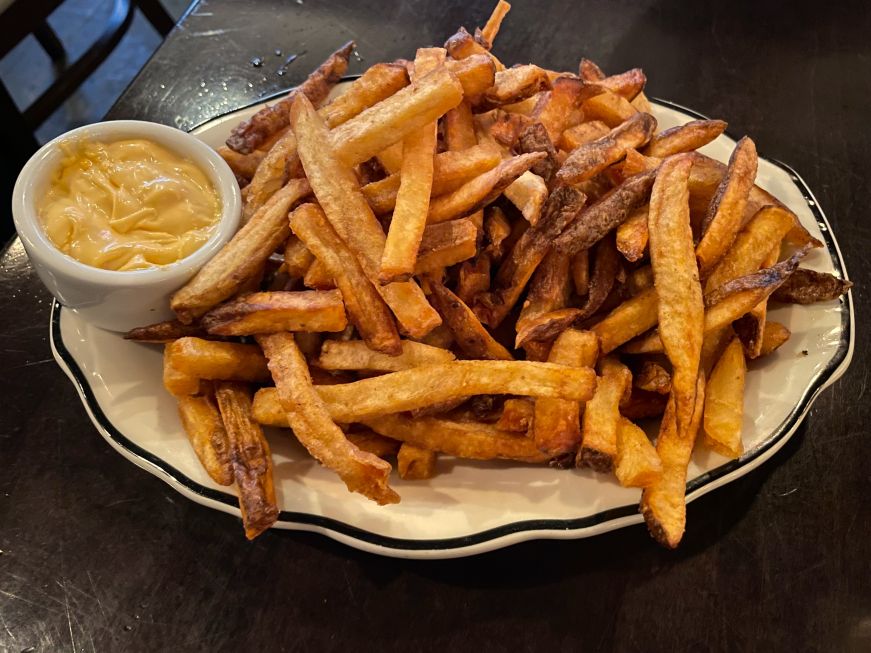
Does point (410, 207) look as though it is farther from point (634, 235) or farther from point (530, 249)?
point (634, 235)

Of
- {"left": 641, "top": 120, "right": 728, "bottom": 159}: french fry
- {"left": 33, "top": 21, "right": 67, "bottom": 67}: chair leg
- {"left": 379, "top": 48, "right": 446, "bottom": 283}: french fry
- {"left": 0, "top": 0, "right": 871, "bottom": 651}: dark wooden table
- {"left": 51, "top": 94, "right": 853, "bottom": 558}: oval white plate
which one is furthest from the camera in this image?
{"left": 33, "top": 21, "right": 67, "bottom": 67}: chair leg

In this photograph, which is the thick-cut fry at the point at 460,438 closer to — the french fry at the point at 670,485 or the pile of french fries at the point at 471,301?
the pile of french fries at the point at 471,301

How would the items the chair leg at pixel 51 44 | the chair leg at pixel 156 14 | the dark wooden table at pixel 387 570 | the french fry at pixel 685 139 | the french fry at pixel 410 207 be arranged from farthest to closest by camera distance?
the chair leg at pixel 51 44, the chair leg at pixel 156 14, the french fry at pixel 685 139, the dark wooden table at pixel 387 570, the french fry at pixel 410 207

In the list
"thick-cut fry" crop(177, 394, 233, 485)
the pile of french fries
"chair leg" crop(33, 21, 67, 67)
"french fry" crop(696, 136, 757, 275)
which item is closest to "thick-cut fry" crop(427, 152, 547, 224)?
the pile of french fries

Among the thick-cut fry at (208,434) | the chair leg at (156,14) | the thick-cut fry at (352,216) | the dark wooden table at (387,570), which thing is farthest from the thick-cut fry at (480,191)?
the chair leg at (156,14)

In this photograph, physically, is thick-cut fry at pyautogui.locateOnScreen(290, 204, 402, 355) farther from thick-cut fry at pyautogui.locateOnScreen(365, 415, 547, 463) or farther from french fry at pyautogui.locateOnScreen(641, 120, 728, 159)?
french fry at pyautogui.locateOnScreen(641, 120, 728, 159)

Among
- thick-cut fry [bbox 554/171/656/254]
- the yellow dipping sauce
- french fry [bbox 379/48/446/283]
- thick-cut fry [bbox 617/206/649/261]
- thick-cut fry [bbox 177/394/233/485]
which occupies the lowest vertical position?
thick-cut fry [bbox 617/206/649/261]

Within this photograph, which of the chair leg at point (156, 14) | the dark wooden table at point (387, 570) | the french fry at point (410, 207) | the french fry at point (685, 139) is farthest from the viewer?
the chair leg at point (156, 14)
